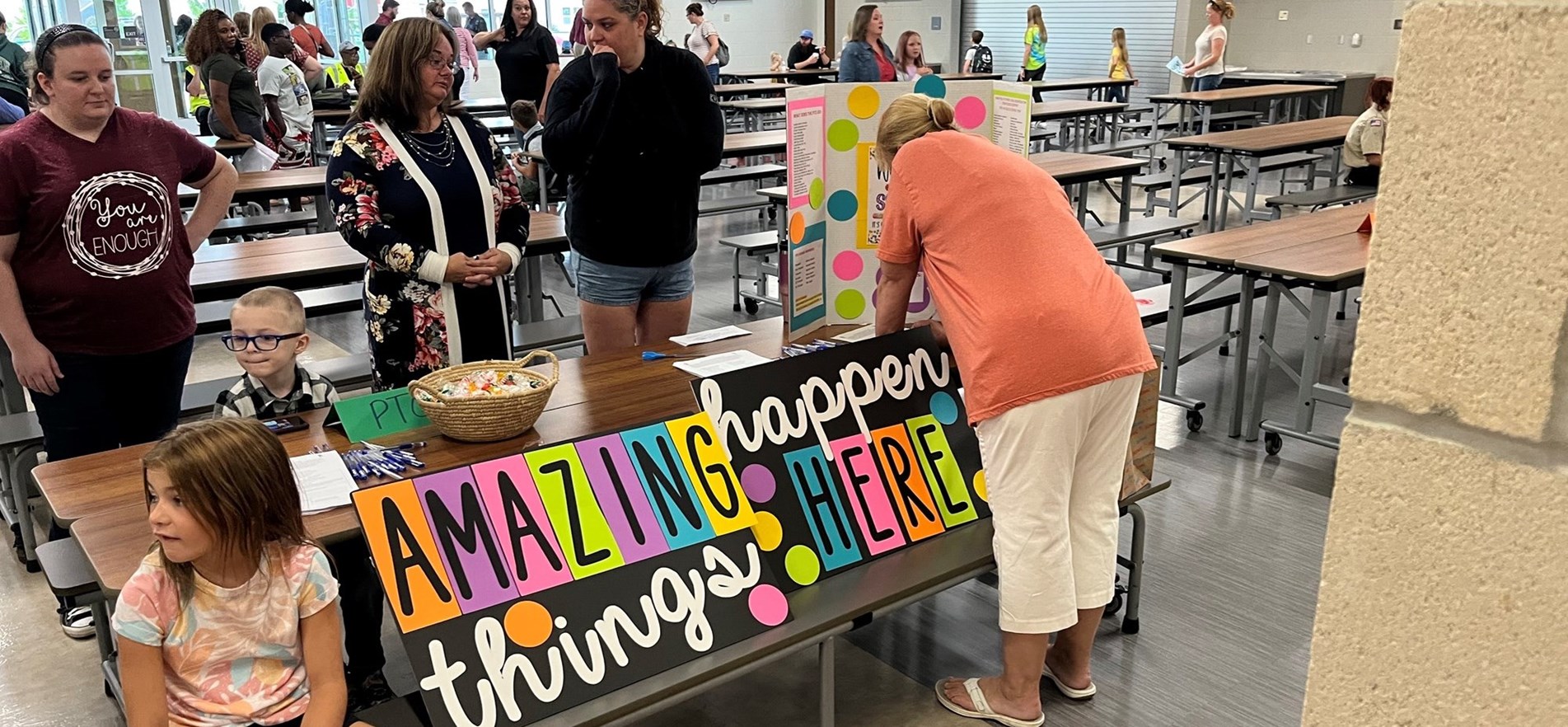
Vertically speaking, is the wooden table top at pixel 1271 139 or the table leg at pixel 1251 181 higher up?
the wooden table top at pixel 1271 139

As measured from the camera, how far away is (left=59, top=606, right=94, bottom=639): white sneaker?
298 centimetres

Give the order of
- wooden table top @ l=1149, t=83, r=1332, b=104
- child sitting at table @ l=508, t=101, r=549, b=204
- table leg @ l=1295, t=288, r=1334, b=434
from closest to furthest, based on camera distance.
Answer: table leg @ l=1295, t=288, r=1334, b=434 → child sitting at table @ l=508, t=101, r=549, b=204 → wooden table top @ l=1149, t=83, r=1332, b=104

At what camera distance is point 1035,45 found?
43.9 feet

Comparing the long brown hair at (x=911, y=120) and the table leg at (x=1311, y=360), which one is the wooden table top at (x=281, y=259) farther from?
the table leg at (x=1311, y=360)

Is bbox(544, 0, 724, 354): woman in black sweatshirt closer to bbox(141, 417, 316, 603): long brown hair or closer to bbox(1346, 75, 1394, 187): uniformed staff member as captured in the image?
bbox(141, 417, 316, 603): long brown hair

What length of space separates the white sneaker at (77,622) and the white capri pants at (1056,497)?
7.69 ft

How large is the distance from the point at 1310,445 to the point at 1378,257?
13.6 ft

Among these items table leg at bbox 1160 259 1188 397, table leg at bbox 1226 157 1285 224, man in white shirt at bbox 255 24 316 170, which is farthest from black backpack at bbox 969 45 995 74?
table leg at bbox 1160 259 1188 397

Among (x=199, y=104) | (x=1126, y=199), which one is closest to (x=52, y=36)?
(x=1126, y=199)

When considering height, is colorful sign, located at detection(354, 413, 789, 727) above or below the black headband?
below

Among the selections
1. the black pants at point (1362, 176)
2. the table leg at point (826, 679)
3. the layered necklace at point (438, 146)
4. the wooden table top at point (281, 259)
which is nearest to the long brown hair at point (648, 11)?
the layered necklace at point (438, 146)

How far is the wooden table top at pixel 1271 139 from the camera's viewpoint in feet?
22.7

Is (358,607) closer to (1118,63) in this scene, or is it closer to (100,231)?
(100,231)

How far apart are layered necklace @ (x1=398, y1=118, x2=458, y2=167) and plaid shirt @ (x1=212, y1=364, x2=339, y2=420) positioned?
58cm
